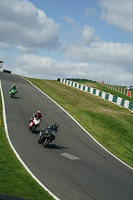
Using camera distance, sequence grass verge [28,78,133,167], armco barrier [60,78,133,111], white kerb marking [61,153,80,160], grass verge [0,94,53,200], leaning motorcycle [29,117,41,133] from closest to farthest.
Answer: grass verge [0,94,53,200] < white kerb marking [61,153,80,160] < leaning motorcycle [29,117,41,133] < grass verge [28,78,133,167] < armco barrier [60,78,133,111]

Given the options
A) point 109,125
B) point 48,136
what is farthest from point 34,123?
point 109,125

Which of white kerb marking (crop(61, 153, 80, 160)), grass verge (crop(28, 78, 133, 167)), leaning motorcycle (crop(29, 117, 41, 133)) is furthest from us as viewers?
grass verge (crop(28, 78, 133, 167))

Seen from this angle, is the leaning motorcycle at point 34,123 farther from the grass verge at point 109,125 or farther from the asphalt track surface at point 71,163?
the grass verge at point 109,125

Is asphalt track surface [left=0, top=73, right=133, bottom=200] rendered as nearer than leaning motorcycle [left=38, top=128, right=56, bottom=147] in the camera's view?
Yes

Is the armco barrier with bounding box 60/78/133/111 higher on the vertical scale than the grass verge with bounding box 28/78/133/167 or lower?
higher

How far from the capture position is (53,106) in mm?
33250

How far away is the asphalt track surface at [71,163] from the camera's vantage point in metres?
11.7

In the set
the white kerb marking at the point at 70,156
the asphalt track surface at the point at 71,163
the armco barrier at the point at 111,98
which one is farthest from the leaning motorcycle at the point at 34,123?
the armco barrier at the point at 111,98

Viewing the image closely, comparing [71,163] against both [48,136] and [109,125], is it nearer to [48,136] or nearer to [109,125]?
[48,136]

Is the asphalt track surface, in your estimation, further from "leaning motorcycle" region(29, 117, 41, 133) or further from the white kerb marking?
"leaning motorcycle" region(29, 117, 41, 133)

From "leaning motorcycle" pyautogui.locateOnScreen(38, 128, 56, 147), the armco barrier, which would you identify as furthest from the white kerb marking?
the armco barrier

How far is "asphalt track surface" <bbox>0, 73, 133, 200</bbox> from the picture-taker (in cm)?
1173

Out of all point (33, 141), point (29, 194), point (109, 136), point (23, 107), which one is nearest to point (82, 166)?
point (33, 141)

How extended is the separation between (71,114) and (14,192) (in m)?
21.4
